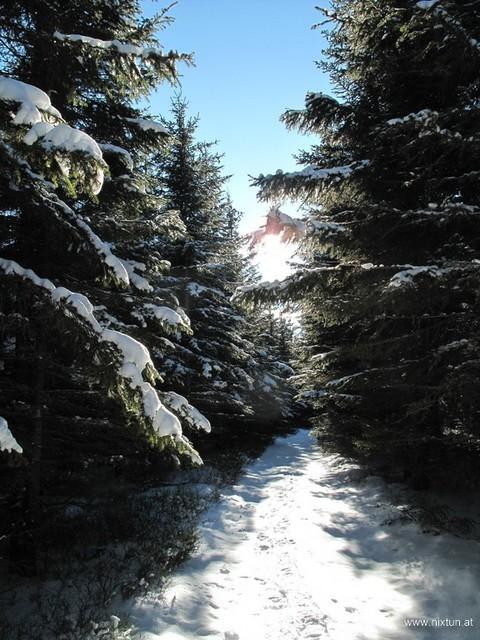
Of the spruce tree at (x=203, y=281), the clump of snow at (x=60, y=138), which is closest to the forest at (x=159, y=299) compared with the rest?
the clump of snow at (x=60, y=138)

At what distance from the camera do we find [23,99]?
3.53 meters

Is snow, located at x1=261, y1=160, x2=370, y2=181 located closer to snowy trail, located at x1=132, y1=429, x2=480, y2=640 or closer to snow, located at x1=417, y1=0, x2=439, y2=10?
snow, located at x1=417, y1=0, x2=439, y2=10

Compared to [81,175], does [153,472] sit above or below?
below

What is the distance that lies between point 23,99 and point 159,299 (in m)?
5.40

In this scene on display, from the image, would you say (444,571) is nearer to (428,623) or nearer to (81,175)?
(428,623)

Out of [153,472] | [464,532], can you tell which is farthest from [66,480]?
[464,532]

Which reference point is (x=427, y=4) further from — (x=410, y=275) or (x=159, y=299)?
(x=159, y=299)

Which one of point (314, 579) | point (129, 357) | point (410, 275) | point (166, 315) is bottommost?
point (314, 579)

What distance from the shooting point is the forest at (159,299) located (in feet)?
15.3

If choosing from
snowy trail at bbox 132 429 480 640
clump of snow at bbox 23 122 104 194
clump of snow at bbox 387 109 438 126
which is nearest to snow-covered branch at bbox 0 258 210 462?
clump of snow at bbox 23 122 104 194

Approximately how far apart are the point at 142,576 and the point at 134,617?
3.27 ft

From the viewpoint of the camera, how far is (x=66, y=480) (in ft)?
25.5

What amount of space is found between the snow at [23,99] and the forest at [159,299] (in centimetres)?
2

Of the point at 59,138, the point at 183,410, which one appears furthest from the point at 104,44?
the point at 183,410
